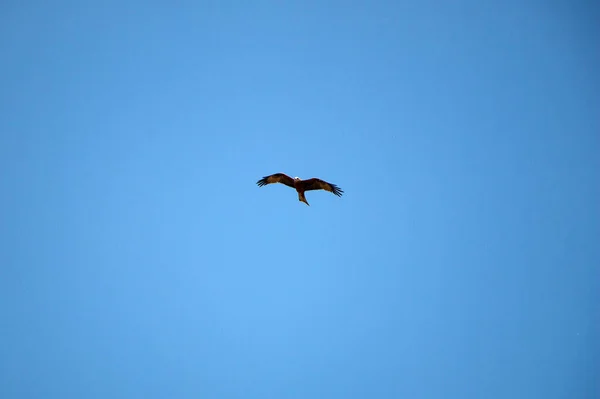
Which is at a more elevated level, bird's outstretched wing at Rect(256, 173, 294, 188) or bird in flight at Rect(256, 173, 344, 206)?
bird's outstretched wing at Rect(256, 173, 294, 188)

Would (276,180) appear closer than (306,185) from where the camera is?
No

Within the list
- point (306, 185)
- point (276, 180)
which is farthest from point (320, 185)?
point (276, 180)

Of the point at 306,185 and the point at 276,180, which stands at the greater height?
the point at 276,180

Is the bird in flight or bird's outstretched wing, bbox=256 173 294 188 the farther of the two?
bird's outstretched wing, bbox=256 173 294 188

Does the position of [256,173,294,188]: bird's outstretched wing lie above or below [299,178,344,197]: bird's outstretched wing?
above

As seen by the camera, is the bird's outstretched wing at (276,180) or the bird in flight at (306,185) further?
the bird's outstretched wing at (276,180)

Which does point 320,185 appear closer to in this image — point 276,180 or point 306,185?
point 306,185

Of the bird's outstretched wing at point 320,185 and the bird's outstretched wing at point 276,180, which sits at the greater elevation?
the bird's outstretched wing at point 276,180

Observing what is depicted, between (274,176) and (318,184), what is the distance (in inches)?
88.4

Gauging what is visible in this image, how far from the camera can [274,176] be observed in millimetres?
27422

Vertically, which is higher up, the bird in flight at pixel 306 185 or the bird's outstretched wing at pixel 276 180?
the bird's outstretched wing at pixel 276 180

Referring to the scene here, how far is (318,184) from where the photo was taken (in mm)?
26625
